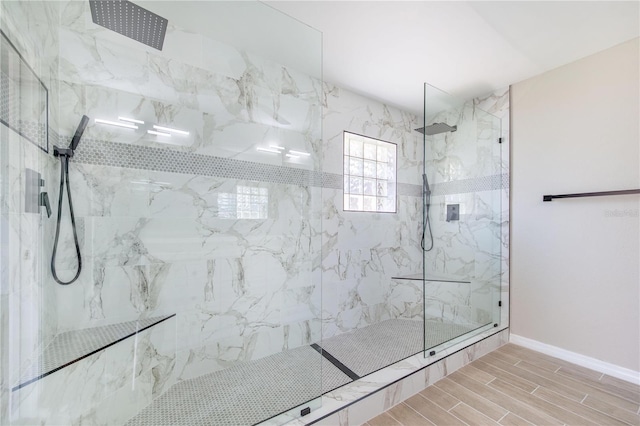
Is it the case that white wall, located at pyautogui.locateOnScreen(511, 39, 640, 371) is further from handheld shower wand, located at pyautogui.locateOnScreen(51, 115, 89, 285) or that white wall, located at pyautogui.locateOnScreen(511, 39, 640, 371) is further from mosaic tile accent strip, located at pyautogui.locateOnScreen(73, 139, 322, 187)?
handheld shower wand, located at pyautogui.locateOnScreen(51, 115, 89, 285)

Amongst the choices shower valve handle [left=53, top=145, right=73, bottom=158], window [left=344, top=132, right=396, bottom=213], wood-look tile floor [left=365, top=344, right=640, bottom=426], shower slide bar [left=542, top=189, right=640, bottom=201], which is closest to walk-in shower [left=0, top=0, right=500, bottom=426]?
shower valve handle [left=53, top=145, right=73, bottom=158]

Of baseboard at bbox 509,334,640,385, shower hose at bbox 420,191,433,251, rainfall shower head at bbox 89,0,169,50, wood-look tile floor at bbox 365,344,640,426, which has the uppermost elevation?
rainfall shower head at bbox 89,0,169,50

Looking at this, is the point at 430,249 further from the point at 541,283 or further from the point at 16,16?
the point at 16,16

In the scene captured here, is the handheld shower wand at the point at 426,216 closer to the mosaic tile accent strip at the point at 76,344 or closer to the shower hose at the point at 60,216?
the mosaic tile accent strip at the point at 76,344

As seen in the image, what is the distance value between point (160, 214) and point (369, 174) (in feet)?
6.90

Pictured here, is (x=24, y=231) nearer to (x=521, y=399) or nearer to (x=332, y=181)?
(x=332, y=181)

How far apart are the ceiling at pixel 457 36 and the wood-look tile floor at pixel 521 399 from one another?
8.19ft

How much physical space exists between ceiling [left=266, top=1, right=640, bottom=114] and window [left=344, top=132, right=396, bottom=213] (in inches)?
26.4

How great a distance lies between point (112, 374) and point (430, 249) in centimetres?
290

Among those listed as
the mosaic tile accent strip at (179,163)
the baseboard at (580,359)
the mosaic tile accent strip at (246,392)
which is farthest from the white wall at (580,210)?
the mosaic tile accent strip at (179,163)

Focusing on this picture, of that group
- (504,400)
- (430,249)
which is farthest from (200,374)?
(430,249)

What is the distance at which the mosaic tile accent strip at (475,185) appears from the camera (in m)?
2.62

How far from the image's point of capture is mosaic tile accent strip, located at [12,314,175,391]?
1133 mm

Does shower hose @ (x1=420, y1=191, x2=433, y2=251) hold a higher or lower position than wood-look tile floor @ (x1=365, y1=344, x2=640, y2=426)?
higher
